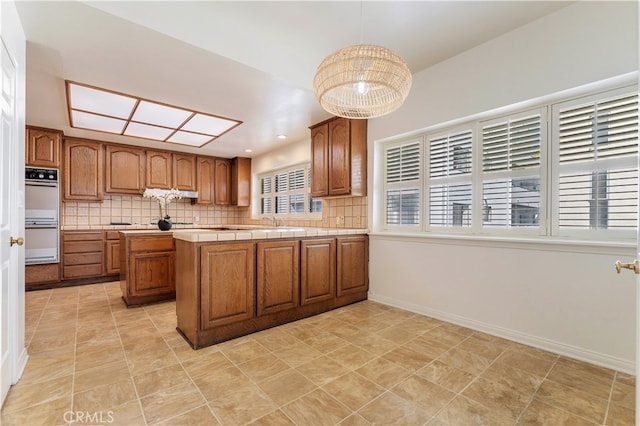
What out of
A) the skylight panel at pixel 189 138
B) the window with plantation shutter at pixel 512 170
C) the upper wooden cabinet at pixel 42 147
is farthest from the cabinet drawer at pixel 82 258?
the window with plantation shutter at pixel 512 170

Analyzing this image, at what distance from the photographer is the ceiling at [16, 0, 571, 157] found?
6.58ft

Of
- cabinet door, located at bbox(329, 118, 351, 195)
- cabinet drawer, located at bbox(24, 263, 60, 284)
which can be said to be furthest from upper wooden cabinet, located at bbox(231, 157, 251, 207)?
cabinet drawer, located at bbox(24, 263, 60, 284)

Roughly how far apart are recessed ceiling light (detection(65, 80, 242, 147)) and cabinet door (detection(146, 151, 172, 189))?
74 cm

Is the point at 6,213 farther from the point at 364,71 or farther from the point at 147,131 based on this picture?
the point at 147,131

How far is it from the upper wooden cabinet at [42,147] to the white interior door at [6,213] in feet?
10.3

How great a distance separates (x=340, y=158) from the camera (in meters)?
3.65

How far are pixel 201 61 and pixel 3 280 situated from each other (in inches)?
77.1

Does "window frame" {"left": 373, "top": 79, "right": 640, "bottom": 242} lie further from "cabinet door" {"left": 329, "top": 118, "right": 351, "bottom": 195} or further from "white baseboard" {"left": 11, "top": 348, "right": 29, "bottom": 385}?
"white baseboard" {"left": 11, "top": 348, "right": 29, "bottom": 385}

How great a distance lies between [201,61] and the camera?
240 centimetres

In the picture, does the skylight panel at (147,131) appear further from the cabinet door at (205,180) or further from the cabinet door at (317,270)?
the cabinet door at (317,270)

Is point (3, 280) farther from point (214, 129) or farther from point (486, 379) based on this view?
point (214, 129)

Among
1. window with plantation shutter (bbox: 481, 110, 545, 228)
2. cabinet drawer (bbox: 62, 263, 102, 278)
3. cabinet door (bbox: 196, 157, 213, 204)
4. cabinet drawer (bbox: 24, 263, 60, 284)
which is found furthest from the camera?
cabinet door (bbox: 196, 157, 213, 204)

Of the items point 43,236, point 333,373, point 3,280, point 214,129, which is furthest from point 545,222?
point 43,236

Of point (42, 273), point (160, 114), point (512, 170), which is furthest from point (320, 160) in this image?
point (42, 273)
